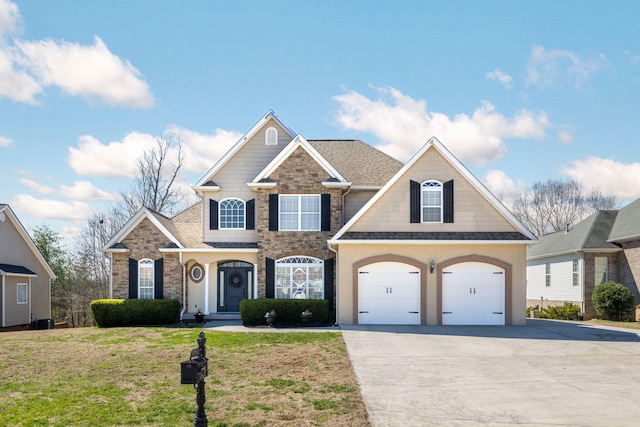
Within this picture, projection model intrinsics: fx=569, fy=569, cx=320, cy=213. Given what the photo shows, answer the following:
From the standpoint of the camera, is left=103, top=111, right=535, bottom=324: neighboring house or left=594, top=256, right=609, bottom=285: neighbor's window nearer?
left=103, top=111, right=535, bottom=324: neighboring house

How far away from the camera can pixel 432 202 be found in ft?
69.3

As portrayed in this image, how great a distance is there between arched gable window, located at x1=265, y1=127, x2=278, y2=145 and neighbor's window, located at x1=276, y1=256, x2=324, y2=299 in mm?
5229

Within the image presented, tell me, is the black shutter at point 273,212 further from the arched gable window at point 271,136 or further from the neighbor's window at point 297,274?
the arched gable window at point 271,136

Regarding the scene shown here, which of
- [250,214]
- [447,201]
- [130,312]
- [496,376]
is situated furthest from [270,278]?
[496,376]

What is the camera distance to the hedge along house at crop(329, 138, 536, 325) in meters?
20.7

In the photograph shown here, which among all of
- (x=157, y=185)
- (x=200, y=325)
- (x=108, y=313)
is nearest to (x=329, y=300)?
→ (x=200, y=325)

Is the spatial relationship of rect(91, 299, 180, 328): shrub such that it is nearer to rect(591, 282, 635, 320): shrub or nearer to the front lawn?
the front lawn

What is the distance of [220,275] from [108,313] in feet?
15.7

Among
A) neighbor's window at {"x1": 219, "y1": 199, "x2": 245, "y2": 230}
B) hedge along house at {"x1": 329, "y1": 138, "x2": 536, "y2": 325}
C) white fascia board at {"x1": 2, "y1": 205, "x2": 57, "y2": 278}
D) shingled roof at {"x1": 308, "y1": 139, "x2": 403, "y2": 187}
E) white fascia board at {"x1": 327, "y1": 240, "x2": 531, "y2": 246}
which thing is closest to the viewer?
white fascia board at {"x1": 327, "y1": 240, "x2": 531, "y2": 246}

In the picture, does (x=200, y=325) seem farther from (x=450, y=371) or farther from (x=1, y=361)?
(x=450, y=371)

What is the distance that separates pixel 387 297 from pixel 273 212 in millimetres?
5655

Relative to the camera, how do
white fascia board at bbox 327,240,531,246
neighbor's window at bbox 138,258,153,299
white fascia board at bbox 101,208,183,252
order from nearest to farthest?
white fascia board at bbox 327,240,531,246 < white fascia board at bbox 101,208,183,252 < neighbor's window at bbox 138,258,153,299

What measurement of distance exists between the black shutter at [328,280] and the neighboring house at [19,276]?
14.3 m

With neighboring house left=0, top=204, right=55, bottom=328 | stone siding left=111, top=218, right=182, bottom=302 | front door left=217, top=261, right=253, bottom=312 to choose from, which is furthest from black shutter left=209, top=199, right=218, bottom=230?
neighboring house left=0, top=204, right=55, bottom=328
